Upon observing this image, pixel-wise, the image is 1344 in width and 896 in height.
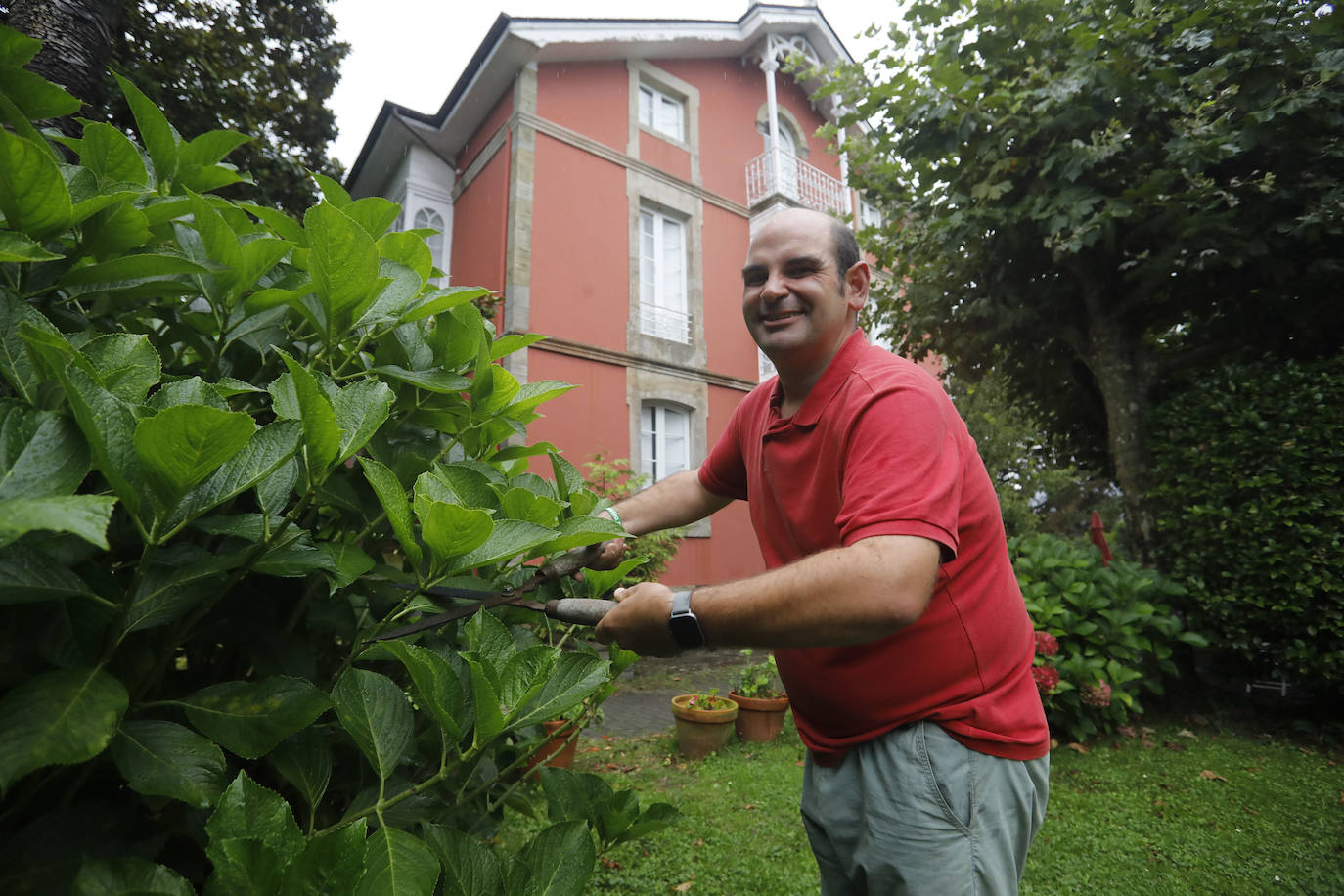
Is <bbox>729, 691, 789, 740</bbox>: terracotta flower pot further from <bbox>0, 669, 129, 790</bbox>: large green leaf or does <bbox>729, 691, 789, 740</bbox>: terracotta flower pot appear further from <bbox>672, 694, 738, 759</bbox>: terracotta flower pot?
<bbox>0, 669, 129, 790</bbox>: large green leaf

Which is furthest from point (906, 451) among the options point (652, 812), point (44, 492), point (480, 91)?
point (480, 91)

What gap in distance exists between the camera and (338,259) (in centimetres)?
84

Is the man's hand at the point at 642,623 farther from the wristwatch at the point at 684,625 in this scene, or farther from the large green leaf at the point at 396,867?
the large green leaf at the point at 396,867

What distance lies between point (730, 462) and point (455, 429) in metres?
1.31

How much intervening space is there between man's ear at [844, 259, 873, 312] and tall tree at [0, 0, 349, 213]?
4759 millimetres

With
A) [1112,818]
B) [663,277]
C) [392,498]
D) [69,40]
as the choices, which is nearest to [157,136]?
[392,498]

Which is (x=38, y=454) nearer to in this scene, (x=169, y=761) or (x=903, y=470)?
(x=169, y=761)

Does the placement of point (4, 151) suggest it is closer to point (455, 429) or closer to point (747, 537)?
point (455, 429)

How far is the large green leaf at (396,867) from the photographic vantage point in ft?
2.09

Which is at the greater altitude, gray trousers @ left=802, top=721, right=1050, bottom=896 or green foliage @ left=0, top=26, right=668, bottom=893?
green foliage @ left=0, top=26, right=668, bottom=893

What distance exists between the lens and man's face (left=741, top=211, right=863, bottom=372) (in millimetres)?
1932

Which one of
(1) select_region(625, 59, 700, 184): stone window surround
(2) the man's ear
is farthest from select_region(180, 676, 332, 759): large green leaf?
(1) select_region(625, 59, 700, 184): stone window surround

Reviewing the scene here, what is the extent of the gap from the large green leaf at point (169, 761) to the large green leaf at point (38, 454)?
0.85ft

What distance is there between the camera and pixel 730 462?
2332 mm
